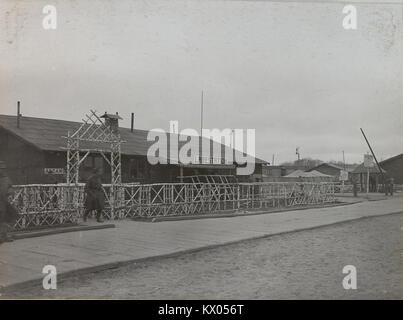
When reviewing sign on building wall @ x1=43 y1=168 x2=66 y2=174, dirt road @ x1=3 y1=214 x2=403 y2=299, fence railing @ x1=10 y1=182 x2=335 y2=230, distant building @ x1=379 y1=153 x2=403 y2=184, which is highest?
distant building @ x1=379 y1=153 x2=403 y2=184

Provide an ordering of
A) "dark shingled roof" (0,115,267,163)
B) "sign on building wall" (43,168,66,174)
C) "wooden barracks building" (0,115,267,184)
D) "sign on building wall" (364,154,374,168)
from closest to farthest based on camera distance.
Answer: "sign on building wall" (43,168,66,174) → "wooden barracks building" (0,115,267,184) → "dark shingled roof" (0,115,267,163) → "sign on building wall" (364,154,374,168)

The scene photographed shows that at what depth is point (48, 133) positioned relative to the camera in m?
20.4

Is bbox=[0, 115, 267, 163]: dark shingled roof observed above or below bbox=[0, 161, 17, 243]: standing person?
above

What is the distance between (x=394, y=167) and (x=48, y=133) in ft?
141

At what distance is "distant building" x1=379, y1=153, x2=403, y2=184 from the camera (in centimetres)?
5008

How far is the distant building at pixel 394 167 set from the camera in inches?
1972

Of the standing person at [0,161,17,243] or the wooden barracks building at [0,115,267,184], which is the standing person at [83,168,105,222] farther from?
the standing person at [0,161,17,243]

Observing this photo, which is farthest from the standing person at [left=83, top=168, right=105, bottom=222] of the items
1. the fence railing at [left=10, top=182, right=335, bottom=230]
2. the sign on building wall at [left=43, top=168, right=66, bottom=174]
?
the sign on building wall at [left=43, top=168, right=66, bottom=174]

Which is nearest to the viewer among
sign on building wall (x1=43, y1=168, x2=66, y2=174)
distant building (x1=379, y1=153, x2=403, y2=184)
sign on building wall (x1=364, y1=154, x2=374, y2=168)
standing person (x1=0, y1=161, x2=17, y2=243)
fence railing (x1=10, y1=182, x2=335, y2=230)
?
standing person (x1=0, y1=161, x2=17, y2=243)

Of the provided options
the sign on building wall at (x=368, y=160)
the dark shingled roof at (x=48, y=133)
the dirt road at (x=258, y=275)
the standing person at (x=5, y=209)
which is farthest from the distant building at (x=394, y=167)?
the standing person at (x=5, y=209)

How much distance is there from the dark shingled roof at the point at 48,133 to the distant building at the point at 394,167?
35289 mm

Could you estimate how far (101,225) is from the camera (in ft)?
43.3

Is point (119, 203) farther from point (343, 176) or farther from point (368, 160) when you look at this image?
point (343, 176)
